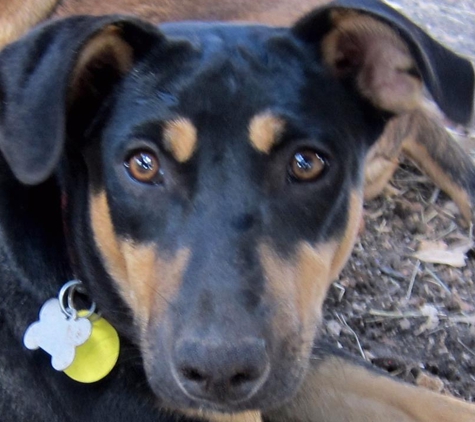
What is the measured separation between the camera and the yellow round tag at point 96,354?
2.34 m

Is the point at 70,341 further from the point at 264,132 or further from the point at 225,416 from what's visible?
the point at 264,132

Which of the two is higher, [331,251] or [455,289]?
[331,251]

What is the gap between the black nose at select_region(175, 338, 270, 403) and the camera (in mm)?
1793

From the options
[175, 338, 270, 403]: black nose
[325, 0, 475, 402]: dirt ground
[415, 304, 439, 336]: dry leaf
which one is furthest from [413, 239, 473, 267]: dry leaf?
[175, 338, 270, 403]: black nose

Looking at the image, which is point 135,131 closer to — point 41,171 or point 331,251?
point 41,171

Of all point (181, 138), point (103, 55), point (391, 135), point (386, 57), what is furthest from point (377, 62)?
point (391, 135)

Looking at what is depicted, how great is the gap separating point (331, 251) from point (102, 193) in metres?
0.73

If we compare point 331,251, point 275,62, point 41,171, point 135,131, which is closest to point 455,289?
point 331,251

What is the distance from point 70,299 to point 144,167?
535 mm

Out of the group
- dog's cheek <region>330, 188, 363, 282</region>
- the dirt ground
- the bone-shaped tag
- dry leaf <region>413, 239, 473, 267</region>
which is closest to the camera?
the bone-shaped tag

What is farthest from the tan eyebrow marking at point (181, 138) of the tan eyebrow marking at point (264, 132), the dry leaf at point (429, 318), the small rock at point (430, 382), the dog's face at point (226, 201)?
the dry leaf at point (429, 318)

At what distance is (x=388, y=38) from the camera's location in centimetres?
239

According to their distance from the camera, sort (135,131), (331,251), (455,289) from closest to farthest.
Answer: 1. (135,131)
2. (331,251)
3. (455,289)

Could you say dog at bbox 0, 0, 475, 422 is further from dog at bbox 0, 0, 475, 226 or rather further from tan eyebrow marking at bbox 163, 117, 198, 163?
dog at bbox 0, 0, 475, 226
